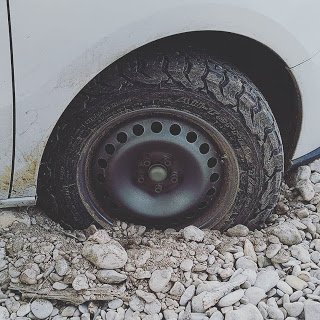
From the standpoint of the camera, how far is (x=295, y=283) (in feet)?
9.81

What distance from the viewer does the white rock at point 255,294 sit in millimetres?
2857

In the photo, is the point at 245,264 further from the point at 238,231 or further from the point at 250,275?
the point at 238,231

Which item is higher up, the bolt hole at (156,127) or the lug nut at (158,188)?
the bolt hole at (156,127)

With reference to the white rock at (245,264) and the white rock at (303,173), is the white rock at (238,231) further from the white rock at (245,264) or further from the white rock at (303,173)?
the white rock at (303,173)

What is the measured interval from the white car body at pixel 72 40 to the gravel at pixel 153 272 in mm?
284

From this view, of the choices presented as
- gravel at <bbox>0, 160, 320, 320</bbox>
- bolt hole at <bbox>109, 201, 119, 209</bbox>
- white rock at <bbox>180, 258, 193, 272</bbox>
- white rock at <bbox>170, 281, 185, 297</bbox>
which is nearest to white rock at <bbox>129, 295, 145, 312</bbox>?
gravel at <bbox>0, 160, 320, 320</bbox>

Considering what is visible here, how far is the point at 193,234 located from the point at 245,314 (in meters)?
0.53

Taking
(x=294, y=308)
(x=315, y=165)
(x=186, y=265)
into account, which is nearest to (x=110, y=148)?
(x=186, y=265)

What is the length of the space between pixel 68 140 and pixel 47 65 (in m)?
0.45

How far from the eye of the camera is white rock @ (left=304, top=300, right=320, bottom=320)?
2787mm

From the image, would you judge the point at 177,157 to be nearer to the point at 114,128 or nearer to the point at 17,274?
the point at 114,128

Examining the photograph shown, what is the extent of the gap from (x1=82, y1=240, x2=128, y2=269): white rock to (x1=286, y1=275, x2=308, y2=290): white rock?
0.74 m

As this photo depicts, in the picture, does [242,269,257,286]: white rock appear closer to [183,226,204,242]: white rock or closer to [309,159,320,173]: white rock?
[183,226,204,242]: white rock

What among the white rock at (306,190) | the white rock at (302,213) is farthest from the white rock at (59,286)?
the white rock at (306,190)
